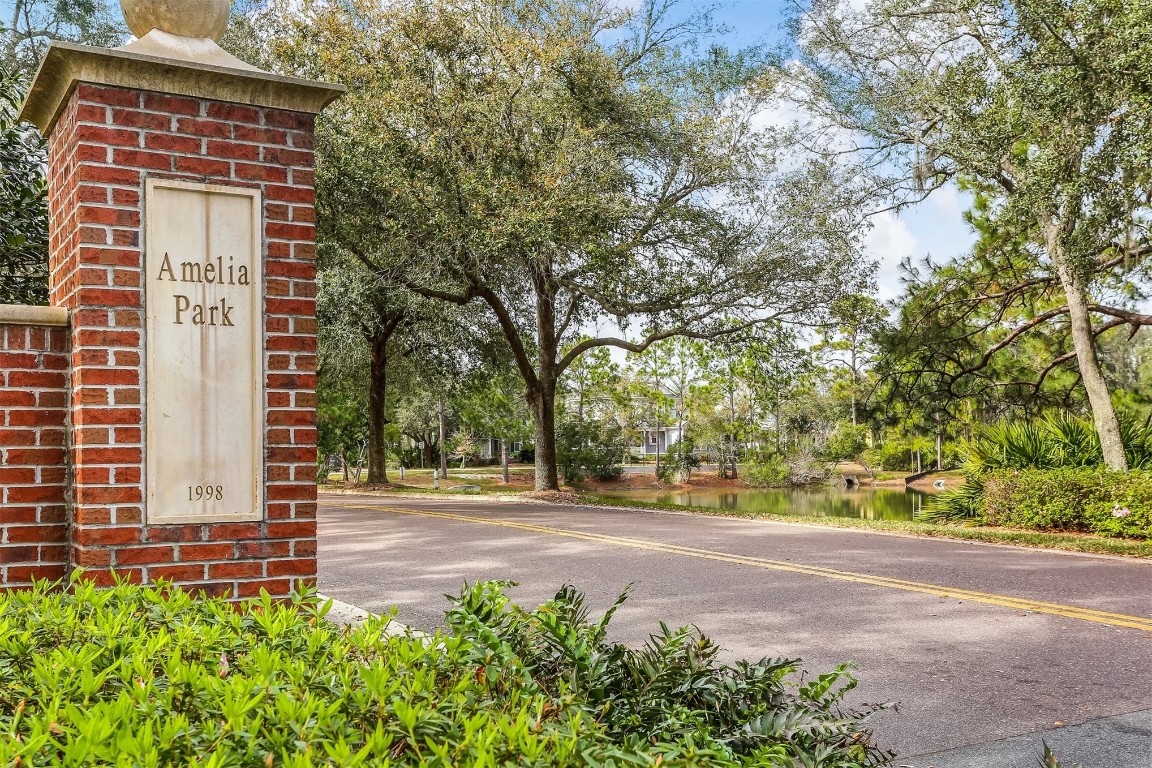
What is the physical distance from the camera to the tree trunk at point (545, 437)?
23.3m

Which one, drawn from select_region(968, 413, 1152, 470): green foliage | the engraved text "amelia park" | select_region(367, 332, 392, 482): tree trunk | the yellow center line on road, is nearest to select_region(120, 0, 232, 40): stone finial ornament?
the engraved text "amelia park"

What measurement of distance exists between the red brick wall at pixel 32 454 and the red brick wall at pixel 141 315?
15cm

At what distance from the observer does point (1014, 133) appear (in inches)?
517

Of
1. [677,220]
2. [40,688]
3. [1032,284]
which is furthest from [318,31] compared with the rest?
[40,688]

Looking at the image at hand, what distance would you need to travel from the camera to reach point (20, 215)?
7.24 metres

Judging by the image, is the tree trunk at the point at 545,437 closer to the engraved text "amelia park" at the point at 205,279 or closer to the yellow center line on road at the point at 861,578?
the yellow center line on road at the point at 861,578

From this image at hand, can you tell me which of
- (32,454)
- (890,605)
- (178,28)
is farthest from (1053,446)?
(32,454)

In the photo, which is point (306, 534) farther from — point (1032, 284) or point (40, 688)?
point (1032, 284)

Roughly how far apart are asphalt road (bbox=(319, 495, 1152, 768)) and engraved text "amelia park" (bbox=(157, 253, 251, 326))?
3308mm

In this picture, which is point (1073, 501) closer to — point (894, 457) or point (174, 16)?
point (174, 16)

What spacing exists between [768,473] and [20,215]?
31.2 meters

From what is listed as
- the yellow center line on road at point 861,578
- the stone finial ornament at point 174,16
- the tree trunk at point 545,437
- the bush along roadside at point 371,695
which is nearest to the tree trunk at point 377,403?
the tree trunk at point 545,437

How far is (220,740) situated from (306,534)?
2.46 metres

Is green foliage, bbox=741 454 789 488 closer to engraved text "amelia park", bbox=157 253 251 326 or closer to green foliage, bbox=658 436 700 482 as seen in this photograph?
green foliage, bbox=658 436 700 482
